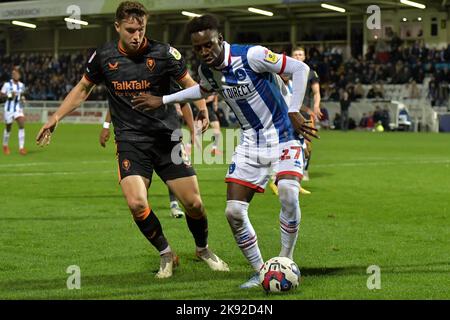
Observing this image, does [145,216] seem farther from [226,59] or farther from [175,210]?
[175,210]

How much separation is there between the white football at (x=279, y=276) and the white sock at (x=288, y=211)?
0.47 meters

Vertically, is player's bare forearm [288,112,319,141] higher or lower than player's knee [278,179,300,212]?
higher

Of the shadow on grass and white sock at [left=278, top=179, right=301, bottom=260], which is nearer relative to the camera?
the shadow on grass

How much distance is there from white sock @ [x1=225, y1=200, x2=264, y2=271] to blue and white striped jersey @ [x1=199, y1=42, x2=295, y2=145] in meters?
0.56

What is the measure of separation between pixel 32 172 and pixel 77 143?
10551 millimetres

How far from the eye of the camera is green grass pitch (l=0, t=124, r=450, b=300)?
653 cm

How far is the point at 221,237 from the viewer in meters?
9.36

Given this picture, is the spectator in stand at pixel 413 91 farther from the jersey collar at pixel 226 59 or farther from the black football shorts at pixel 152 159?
the jersey collar at pixel 226 59

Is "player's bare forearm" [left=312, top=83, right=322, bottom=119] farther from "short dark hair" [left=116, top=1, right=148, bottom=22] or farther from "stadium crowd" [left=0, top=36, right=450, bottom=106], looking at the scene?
"stadium crowd" [left=0, top=36, right=450, bottom=106]

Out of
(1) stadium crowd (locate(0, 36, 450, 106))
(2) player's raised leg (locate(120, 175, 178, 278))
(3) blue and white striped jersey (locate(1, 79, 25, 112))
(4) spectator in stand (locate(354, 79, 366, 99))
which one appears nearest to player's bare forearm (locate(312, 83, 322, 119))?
(2) player's raised leg (locate(120, 175, 178, 278))

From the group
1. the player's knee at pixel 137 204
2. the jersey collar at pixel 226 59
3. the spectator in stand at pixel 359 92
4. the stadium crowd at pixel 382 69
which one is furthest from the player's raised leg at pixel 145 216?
the spectator in stand at pixel 359 92

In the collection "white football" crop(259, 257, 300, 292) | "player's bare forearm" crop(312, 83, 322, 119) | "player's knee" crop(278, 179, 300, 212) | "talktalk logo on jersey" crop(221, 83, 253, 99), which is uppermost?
"talktalk logo on jersey" crop(221, 83, 253, 99)
